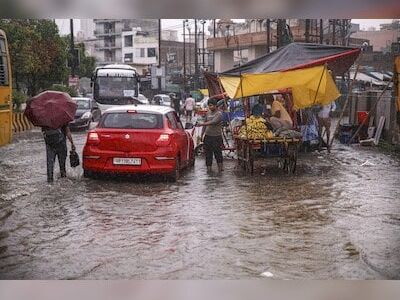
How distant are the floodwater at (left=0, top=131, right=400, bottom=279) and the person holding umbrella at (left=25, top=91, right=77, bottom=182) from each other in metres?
0.77

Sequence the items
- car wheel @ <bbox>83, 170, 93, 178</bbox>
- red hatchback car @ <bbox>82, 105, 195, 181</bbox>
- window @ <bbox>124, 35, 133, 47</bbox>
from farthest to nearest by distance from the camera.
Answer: window @ <bbox>124, 35, 133, 47</bbox> < car wheel @ <bbox>83, 170, 93, 178</bbox> < red hatchback car @ <bbox>82, 105, 195, 181</bbox>

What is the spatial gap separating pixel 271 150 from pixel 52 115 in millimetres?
3901

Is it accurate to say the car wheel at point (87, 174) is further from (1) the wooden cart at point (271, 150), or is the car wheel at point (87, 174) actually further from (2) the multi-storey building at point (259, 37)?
(2) the multi-storey building at point (259, 37)

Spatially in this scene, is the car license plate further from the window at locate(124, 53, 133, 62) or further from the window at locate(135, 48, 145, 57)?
the window at locate(124, 53, 133, 62)

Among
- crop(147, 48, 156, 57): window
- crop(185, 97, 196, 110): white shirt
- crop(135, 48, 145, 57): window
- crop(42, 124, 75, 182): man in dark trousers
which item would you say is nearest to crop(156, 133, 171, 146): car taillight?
crop(42, 124, 75, 182): man in dark trousers

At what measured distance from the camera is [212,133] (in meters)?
10.6

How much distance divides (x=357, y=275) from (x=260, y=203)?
3095 mm

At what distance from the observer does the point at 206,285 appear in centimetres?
527

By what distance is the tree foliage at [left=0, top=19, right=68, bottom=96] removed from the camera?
9938mm

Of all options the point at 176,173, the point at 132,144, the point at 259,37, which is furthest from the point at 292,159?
the point at 259,37

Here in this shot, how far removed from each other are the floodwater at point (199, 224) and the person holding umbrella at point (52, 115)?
773 mm
